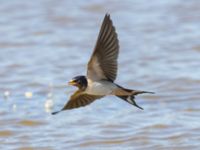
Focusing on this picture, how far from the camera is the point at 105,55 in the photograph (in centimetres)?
430

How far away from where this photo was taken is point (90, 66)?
14.2ft

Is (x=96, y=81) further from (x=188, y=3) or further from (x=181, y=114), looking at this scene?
(x=188, y=3)

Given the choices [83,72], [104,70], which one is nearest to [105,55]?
[104,70]

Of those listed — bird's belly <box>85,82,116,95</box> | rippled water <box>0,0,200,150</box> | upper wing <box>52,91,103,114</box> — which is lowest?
rippled water <box>0,0,200,150</box>

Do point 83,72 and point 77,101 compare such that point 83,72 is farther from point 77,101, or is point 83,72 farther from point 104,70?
point 104,70

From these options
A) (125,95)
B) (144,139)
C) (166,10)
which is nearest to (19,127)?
(144,139)

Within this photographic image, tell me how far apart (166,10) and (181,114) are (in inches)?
102

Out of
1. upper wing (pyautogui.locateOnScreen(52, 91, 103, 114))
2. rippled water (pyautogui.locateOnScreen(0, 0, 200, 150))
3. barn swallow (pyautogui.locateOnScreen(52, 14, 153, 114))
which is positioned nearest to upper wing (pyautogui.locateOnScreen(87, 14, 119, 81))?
barn swallow (pyautogui.locateOnScreen(52, 14, 153, 114))

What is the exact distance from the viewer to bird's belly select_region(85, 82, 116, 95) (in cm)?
427

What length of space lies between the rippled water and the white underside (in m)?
1.03

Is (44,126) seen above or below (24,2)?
below

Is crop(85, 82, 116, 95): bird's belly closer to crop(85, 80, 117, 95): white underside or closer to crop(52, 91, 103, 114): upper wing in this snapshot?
crop(85, 80, 117, 95): white underside


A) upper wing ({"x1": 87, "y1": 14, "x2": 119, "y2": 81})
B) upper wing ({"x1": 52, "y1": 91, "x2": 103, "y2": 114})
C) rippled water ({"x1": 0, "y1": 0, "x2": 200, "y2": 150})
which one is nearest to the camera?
upper wing ({"x1": 87, "y1": 14, "x2": 119, "y2": 81})

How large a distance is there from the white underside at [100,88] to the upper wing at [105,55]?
5 cm
